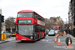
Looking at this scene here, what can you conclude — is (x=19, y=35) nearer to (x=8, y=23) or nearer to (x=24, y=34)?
(x=24, y=34)

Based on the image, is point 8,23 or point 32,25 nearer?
point 32,25

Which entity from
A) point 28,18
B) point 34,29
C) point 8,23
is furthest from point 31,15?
point 8,23

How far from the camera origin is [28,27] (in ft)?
62.0

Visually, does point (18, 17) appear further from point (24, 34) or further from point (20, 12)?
point (24, 34)

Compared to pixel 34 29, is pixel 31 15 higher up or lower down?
higher up

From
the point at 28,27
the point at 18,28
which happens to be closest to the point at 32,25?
the point at 28,27

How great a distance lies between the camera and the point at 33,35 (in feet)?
62.2

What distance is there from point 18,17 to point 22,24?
39.7 inches

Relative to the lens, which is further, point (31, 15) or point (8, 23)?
point (8, 23)

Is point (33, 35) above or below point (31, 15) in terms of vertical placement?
below

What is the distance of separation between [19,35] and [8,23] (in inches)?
2295

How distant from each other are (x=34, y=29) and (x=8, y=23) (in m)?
58.4

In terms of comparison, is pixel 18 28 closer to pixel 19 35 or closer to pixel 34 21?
pixel 19 35

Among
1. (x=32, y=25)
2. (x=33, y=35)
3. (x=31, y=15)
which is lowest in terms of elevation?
(x=33, y=35)
